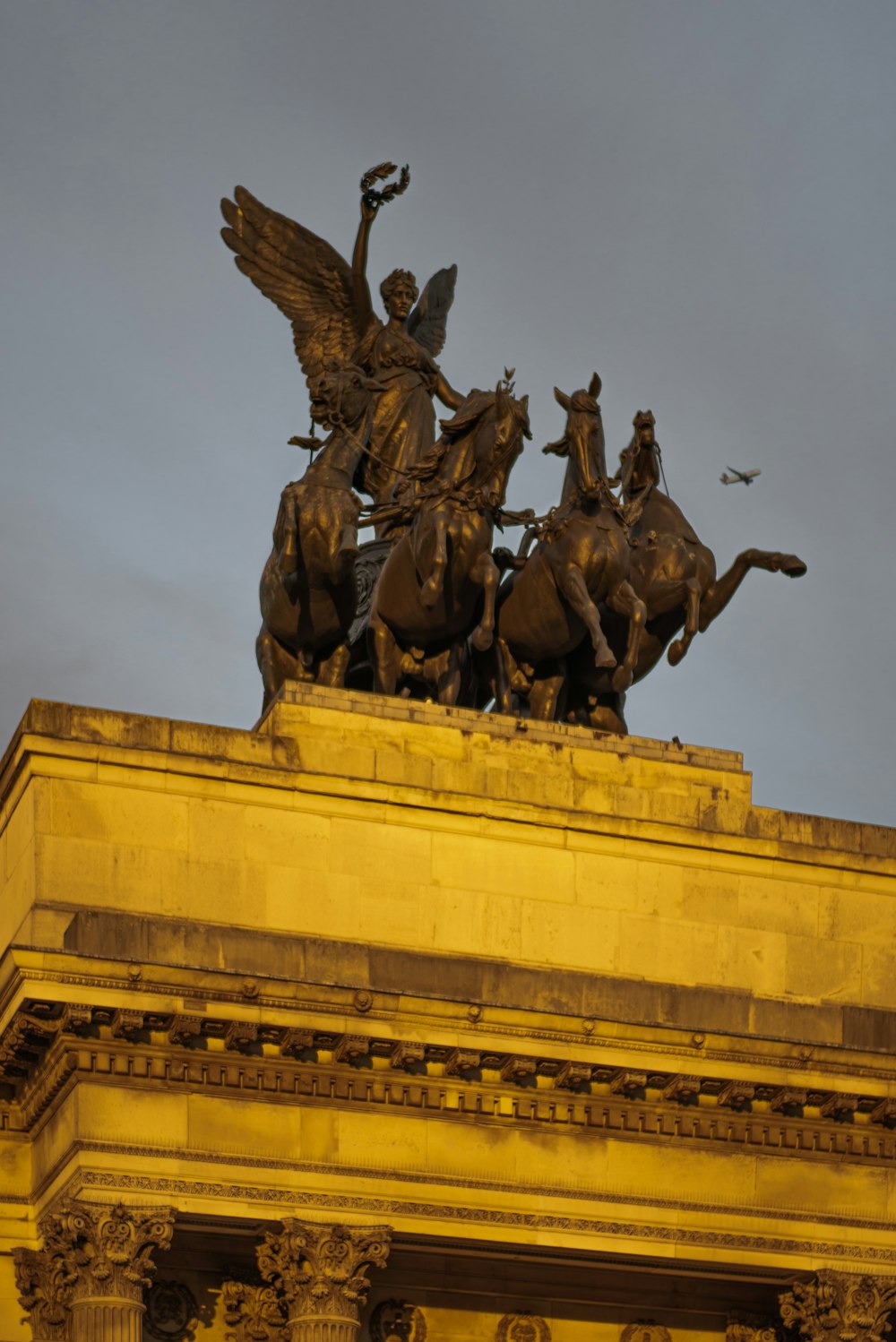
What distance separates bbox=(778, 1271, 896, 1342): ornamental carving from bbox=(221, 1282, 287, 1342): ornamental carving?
4892 millimetres

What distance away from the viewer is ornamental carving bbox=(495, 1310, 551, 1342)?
33344mm

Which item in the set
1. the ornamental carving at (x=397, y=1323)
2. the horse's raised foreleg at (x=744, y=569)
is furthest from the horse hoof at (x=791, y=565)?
the ornamental carving at (x=397, y=1323)

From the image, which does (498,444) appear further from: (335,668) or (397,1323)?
(397,1323)

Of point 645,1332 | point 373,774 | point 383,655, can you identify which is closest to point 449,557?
point 383,655

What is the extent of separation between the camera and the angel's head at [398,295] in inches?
1604

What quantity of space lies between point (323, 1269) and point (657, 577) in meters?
8.80

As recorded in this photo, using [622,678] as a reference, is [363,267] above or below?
above

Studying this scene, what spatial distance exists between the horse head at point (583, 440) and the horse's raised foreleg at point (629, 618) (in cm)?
112

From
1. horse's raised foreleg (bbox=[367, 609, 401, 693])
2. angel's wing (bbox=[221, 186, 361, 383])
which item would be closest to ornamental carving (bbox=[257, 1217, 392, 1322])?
horse's raised foreleg (bbox=[367, 609, 401, 693])

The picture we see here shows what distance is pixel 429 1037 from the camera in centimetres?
3111

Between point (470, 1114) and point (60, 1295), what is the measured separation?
4029mm

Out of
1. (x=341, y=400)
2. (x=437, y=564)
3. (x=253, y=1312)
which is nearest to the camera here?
(x=253, y=1312)

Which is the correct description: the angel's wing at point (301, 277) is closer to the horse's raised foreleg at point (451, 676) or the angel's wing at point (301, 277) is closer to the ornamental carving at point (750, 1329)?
the horse's raised foreleg at point (451, 676)

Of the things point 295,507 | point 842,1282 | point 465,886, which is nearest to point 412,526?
point 295,507
